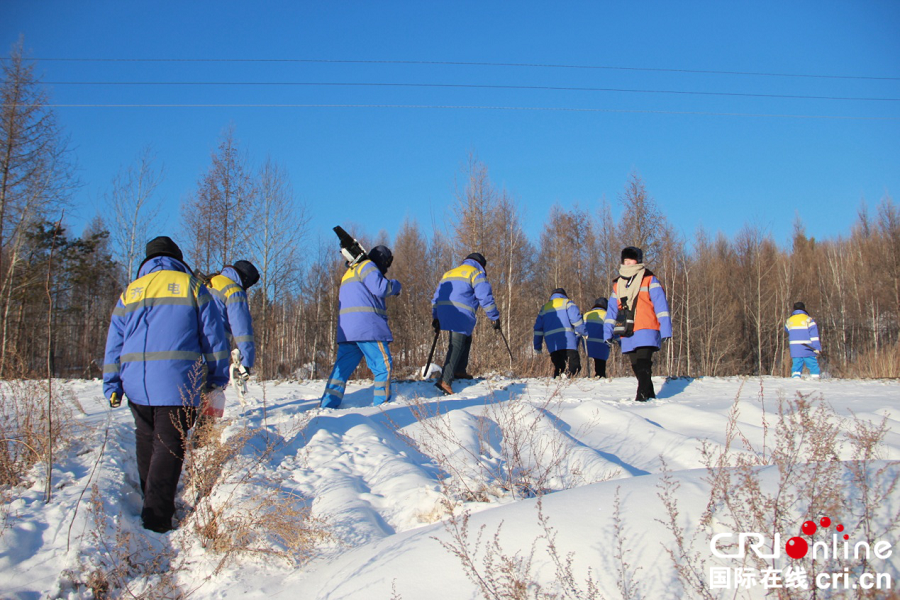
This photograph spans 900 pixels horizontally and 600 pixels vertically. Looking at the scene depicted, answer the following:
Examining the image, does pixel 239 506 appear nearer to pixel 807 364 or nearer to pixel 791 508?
pixel 791 508

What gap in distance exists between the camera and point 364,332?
6.37 meters

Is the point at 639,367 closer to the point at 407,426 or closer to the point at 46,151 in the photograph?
the point at 407,426

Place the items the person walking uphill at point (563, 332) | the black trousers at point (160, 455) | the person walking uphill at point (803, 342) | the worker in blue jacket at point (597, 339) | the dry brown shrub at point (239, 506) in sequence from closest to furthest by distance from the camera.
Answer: the dry brown shrub at point (239, 506) < the black trousers at point (160, 455) < the person walking uphill at point (563, 332) < the worker in blue jacket at point (597, 339) < the person walking uphill at point (803, 342)

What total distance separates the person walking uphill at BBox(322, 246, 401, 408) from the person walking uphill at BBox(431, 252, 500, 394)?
1.47m

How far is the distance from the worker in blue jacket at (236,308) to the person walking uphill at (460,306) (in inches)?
107

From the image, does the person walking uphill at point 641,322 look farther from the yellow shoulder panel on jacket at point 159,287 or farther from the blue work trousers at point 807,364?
the blue work trousers at point 807,364

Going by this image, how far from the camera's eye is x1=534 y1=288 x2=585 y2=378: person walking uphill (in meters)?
10.4

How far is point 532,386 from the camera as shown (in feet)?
27.5

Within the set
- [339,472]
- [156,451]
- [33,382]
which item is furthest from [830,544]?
[33,382]

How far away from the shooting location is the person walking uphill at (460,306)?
7.83 m

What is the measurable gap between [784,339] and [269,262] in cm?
2883

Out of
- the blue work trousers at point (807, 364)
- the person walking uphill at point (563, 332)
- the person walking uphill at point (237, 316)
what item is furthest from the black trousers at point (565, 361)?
the person walking uphill at point (237, 316)

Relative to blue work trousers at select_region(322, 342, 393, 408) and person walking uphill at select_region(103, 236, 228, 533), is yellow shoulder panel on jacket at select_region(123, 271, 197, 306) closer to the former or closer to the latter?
person walking uphill at select_region(103, 236, 228, 533)

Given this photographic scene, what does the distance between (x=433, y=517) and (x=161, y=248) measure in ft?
8.32
